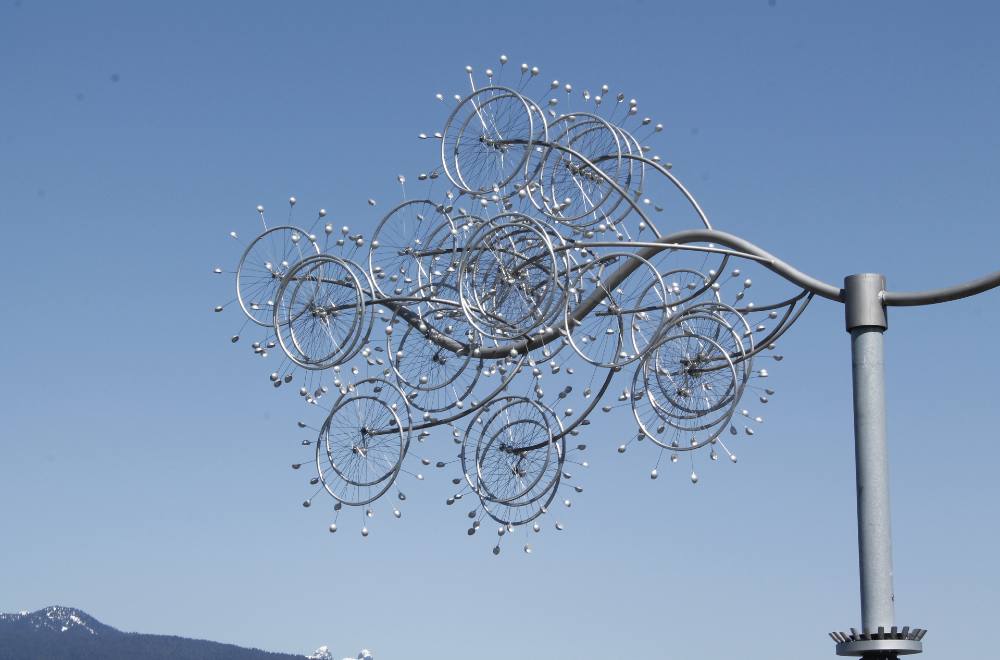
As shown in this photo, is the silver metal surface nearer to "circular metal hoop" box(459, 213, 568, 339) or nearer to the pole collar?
the pole collar

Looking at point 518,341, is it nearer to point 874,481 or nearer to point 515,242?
point 515,242

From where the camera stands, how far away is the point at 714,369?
16.2 m

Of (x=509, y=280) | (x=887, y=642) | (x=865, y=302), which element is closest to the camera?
(x=887, y=642)

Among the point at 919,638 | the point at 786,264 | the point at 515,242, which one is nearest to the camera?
the point at 919,638

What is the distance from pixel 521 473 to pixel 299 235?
3461mm

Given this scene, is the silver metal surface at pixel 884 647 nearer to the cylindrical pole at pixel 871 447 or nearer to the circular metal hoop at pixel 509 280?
the cylindrical pole at pixel 871 447

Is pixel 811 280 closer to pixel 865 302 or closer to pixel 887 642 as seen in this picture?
pixel 865 302

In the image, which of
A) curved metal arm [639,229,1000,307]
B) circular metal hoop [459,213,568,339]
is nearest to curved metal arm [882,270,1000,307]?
curved metal arm [639,229,1000,307]

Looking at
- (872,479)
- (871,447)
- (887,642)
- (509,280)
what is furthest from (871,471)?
(509,280)

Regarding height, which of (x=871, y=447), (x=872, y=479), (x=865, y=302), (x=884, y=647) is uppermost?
(x=865, y=302)

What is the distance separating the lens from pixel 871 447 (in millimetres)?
13469

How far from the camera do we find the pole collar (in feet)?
44.8

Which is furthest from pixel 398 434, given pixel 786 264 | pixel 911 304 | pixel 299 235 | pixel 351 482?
pixel 911 304

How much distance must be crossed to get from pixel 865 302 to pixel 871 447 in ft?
4.10
